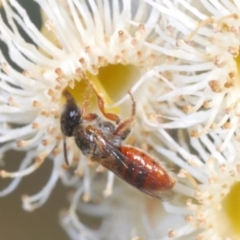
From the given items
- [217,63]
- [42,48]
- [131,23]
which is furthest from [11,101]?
[217,63]

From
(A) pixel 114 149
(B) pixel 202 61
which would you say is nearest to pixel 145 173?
(A) pixel 114 149

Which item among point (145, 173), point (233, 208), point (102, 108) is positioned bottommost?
point (233, 208)

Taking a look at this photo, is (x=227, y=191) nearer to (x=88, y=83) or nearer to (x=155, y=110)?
(x=155, y=110)

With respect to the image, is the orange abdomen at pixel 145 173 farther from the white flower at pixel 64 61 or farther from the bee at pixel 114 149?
the white flower at pixel 64 61

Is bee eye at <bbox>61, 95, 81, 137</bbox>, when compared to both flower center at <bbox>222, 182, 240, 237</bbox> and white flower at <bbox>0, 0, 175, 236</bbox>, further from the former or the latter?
flower center at <bbox>222, 182, 240, 237</bbox>

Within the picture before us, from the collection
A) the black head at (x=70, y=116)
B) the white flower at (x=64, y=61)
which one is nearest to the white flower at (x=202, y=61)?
the white flower at (x=64, y=61)

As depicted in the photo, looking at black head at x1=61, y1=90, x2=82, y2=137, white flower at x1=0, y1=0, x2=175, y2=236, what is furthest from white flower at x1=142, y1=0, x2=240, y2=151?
black head at x1=61, y1=90, x2=82, y2=137

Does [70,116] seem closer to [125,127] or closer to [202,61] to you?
[125,127]
